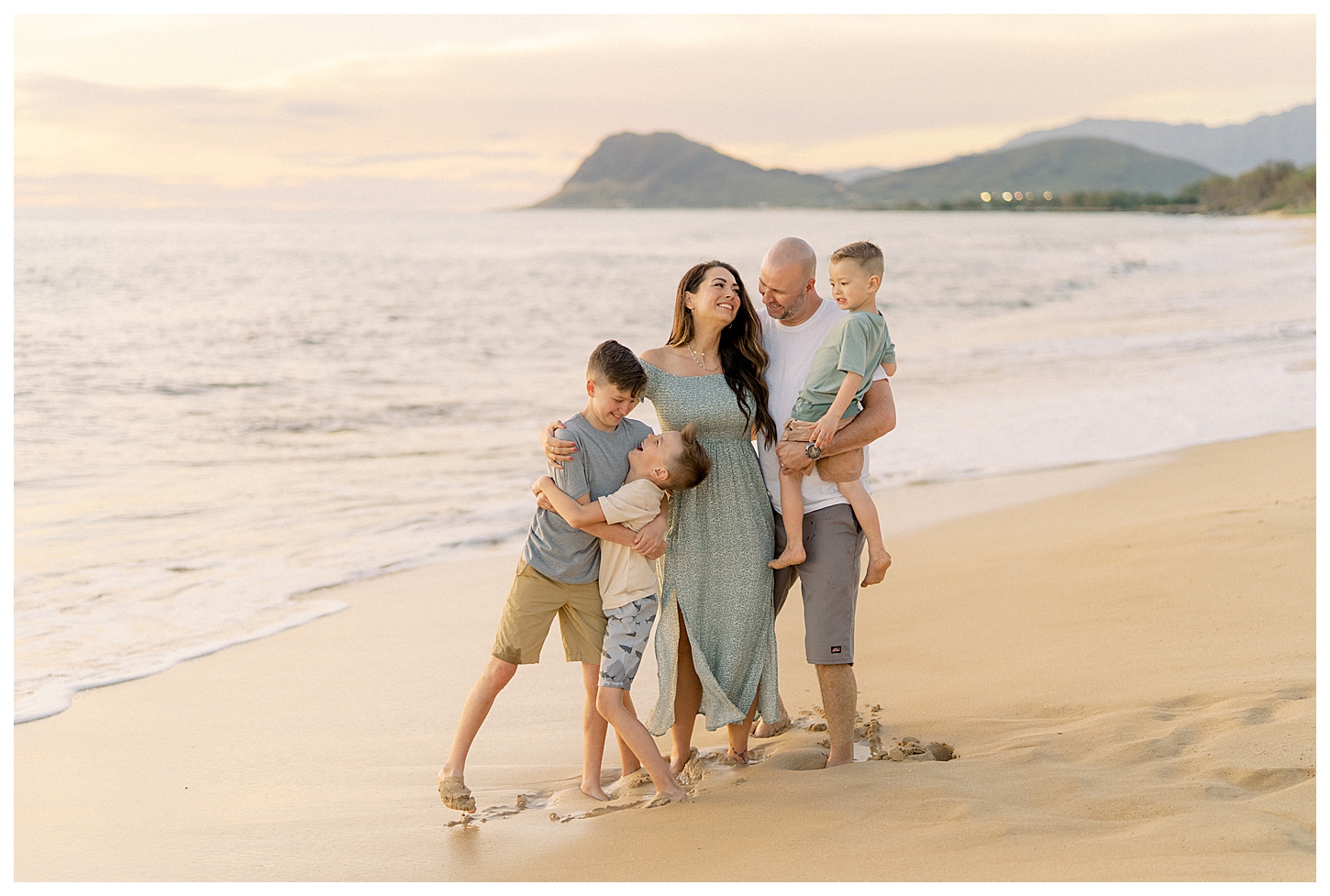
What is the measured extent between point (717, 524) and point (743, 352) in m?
0.62

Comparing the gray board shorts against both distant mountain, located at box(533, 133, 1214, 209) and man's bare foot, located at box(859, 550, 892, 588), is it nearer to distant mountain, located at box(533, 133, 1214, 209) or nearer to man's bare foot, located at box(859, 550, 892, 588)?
man's bare foot, located at box(859, 550, 892, 588)

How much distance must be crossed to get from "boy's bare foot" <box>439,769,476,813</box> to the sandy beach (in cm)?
7

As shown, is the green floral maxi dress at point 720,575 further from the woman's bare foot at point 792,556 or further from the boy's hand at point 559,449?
the boy's hand at point 559,449

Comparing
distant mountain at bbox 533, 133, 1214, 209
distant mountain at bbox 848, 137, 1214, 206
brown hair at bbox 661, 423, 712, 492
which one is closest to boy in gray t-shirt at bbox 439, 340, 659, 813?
brown hair at bbox 661, 423, 712, 492

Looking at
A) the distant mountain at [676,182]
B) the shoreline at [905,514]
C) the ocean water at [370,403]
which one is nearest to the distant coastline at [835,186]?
the distant mountain at [676,182]

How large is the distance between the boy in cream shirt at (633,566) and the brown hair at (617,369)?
0.22 metres

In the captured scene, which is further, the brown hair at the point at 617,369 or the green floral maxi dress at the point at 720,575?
the green floral maxi dress at the point at 720,575

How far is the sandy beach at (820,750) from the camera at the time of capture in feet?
9.99

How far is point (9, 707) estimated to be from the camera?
181 inches

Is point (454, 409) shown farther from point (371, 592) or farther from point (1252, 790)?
point (1252, 790)

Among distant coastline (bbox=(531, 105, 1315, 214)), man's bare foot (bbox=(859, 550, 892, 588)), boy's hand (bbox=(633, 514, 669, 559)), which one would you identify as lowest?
man's bare foot (bbox=(859, 550, 892, 588))

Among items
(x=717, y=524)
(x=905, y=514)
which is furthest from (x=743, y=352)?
(x=905, y=514)

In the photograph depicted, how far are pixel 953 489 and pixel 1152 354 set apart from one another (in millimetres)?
8739

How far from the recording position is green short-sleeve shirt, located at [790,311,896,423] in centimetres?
358
